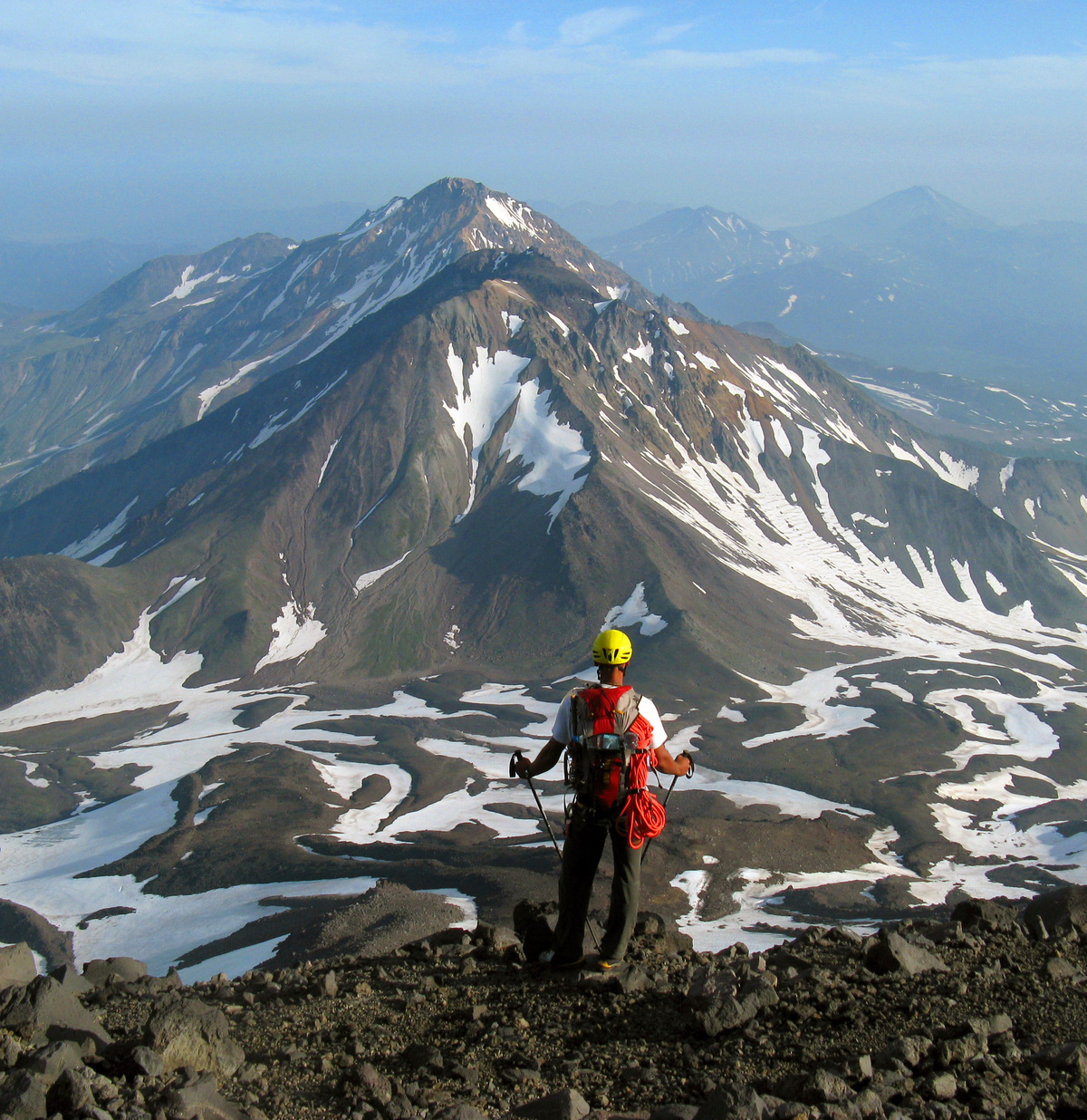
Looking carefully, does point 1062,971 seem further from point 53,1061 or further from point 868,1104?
point 53,1061

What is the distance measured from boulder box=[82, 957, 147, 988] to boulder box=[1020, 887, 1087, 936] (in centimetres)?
1582

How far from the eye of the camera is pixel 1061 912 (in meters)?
15.6

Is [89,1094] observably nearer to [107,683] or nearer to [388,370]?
[107,683]

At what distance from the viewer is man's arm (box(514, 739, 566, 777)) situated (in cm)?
1370

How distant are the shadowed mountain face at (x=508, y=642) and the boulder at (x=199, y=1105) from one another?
34.9 metres

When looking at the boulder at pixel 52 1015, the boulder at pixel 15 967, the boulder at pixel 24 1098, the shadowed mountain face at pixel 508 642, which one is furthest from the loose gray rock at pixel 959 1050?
the shadowed mountain face at pixel 508 642

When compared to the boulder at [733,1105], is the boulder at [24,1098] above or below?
below

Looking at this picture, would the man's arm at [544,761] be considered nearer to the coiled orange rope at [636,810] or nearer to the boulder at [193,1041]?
the coiled orange rope at [636,810]

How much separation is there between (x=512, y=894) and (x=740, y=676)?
76.1 meters

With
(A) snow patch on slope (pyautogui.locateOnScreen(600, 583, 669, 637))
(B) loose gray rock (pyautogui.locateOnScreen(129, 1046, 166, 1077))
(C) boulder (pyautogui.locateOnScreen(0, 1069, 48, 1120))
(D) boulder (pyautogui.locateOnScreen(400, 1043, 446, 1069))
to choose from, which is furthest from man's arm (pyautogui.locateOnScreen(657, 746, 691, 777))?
(A) snow patch on slope (pyautogui.locateOnScreen(600, 583, 669, 637))

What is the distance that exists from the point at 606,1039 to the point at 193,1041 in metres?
4.89

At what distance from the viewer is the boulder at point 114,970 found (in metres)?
18.3

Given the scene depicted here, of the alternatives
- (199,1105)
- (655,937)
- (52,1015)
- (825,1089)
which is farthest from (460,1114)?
(655,937)

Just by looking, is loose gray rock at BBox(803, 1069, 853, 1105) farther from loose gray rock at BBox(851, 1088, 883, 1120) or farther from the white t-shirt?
the white t-shirt
